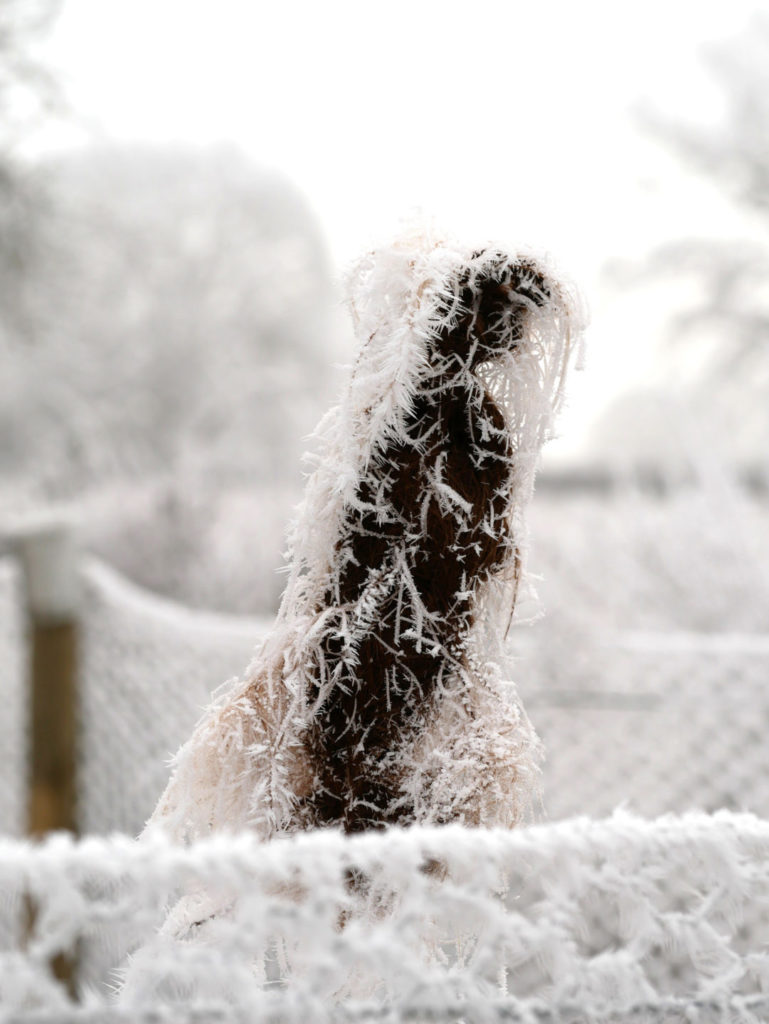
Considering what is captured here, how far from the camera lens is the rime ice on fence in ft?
1.37

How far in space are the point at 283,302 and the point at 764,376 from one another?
3.70m

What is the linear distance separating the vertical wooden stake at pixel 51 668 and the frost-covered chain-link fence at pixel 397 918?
45.2 inches

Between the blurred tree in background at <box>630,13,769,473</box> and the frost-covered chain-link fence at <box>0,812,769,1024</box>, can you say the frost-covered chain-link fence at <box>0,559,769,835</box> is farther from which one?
the blurred tree in background at <box>630,13,769,473</box>

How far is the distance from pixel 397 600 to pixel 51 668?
1.19 meters

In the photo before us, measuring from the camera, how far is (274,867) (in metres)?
0.29

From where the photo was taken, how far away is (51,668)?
4.87 ft

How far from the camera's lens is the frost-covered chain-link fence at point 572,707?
4.30 ft

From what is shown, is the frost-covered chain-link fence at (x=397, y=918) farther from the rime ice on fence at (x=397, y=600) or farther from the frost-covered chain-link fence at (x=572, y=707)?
the frost-covered chain-link fence at (x=572, y=707)

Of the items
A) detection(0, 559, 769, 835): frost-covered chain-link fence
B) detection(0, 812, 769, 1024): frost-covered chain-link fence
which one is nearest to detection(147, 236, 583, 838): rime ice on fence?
detection(0, 812, 769, 1024): frost-covered chain-link fence

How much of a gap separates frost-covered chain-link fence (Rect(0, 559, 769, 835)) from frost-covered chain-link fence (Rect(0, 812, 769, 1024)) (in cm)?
92

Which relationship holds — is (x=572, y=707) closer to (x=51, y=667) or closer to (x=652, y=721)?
(x=652, y=721)

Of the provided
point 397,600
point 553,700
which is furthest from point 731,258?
point 397,600

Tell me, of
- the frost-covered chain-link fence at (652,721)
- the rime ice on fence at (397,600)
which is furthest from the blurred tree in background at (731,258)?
the rime ice on fence at (397,600)

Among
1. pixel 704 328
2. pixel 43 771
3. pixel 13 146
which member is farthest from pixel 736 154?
pixel 43 771
